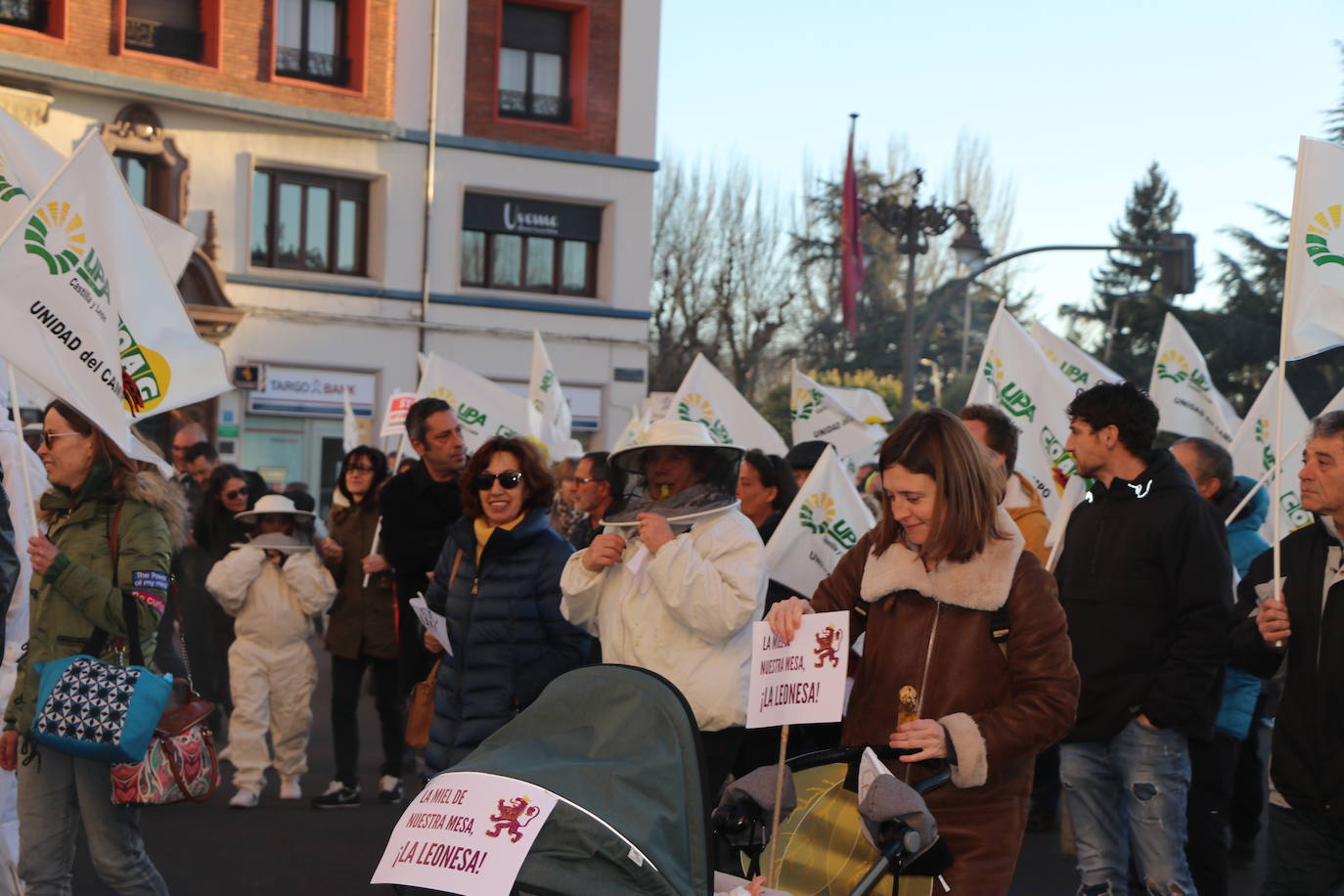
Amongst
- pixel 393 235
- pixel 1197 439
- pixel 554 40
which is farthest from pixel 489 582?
pixel 554 40

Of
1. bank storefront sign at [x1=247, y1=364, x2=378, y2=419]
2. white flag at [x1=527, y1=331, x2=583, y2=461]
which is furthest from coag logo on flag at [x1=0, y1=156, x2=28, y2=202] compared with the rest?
bank storefront sign at [x1=247, y1=364, x2=378, y2=419]

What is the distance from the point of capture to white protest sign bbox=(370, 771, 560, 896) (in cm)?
318

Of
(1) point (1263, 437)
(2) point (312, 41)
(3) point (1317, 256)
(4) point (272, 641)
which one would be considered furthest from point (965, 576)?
(2) point (312, 41)

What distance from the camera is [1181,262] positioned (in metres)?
20.0

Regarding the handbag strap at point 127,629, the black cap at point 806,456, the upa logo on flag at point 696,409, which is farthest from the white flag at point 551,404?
the handbag strap at point 127,629

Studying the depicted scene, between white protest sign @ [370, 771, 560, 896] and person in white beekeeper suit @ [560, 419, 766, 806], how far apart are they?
1948mm

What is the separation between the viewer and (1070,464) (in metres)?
10.0

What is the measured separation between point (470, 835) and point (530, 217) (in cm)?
2618

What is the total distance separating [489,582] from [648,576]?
1120 mm

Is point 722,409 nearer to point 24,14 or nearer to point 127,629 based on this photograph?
point 127,629

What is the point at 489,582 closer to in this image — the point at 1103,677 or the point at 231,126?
the point at 1103,677

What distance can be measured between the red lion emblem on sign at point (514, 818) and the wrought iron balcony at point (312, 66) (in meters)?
25.1

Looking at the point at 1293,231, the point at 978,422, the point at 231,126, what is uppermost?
the point at 231,126

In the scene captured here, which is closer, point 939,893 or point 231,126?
point 939,893
